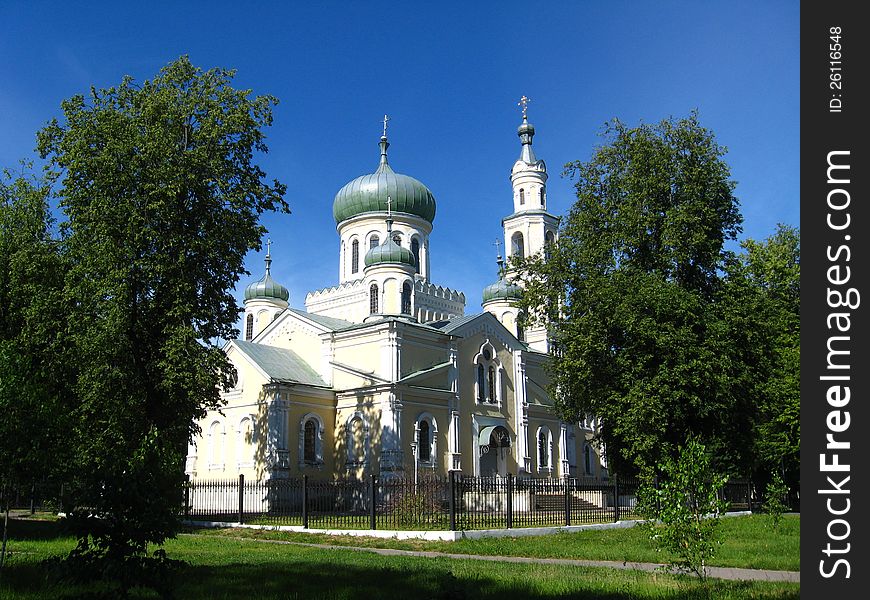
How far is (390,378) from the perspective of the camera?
31031 mm

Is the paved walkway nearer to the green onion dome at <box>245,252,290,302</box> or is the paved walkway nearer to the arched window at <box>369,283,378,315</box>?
the arched window at <box>369,283,378,315</box>

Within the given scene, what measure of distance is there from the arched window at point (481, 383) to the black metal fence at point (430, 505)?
35.1 ft

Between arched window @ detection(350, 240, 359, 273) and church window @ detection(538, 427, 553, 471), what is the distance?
42.2ft

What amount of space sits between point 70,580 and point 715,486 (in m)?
6.84

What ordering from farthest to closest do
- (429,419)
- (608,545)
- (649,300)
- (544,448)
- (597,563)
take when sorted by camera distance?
(544,448)
(429,419)
(649,300)
(608,545)
(597,563)

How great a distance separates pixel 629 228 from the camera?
22625 mm

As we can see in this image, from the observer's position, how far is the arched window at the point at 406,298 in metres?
34.5

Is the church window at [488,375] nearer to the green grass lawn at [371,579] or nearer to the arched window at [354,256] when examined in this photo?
the arched window at [354,256]

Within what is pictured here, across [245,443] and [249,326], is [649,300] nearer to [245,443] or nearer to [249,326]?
[245,443]

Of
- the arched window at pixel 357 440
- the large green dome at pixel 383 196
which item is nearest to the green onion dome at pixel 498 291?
the large green dome at pixel 383 196

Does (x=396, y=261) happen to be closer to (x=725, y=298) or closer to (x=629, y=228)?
(x=629, y=228)

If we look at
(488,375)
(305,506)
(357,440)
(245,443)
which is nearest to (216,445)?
(245,443)

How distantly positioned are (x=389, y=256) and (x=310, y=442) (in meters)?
9.05
